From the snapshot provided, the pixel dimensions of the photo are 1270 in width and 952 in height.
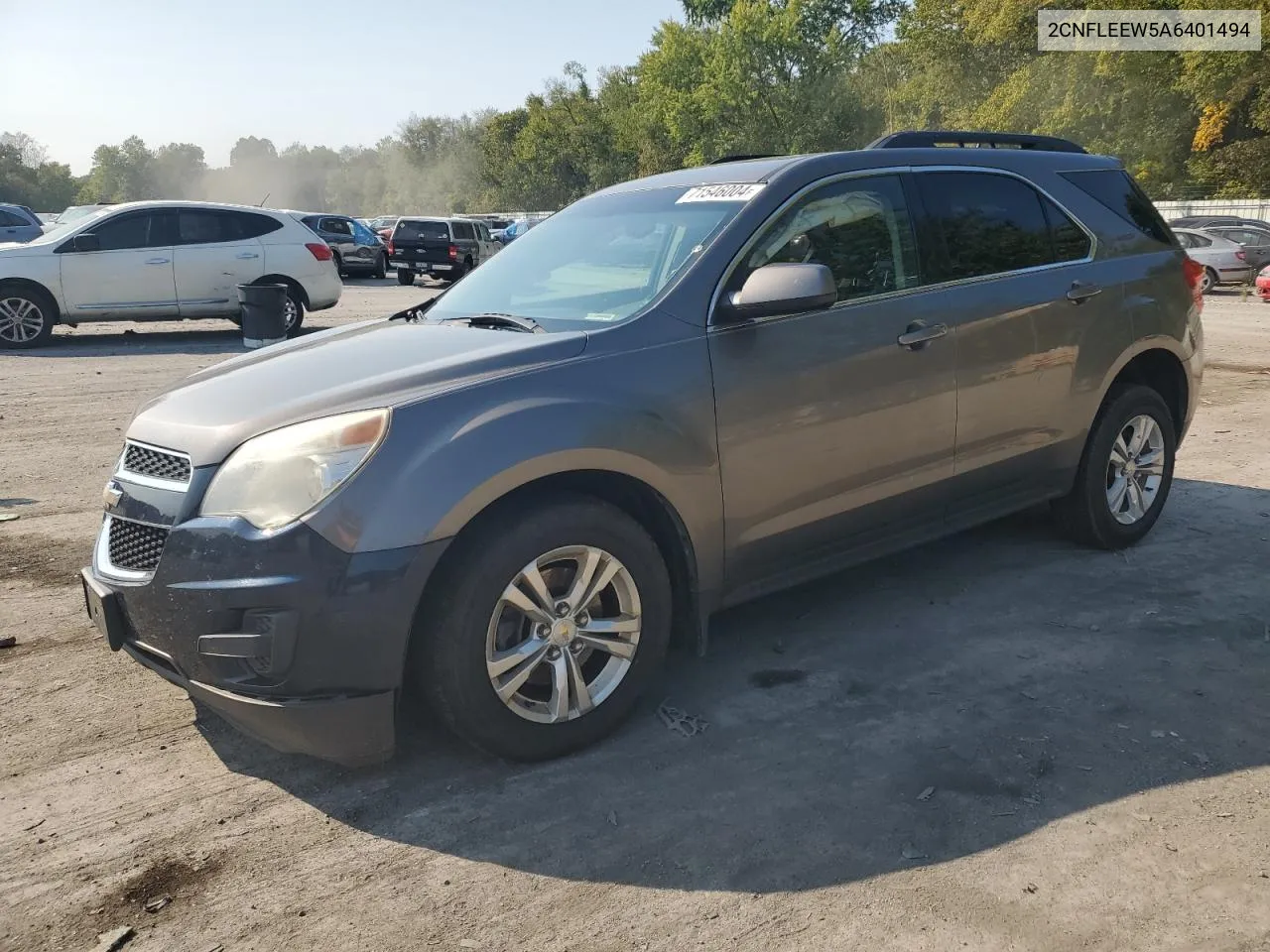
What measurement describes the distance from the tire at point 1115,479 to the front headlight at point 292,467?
3.47 metres

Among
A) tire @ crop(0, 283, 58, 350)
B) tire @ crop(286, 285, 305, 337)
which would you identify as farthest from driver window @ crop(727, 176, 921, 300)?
tire @ crop(0, 283, 58, 350)

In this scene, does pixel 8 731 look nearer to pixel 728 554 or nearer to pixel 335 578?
pixel 335 578

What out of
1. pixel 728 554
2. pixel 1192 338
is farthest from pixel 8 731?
pixel 1192 338

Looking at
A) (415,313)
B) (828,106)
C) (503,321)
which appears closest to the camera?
(503,321)

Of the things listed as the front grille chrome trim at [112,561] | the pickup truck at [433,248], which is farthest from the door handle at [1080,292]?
the pickup truck at [433,248]

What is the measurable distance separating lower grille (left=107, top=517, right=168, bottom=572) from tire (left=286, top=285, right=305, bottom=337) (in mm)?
11797

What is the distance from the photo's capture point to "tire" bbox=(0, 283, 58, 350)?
44.0 ft

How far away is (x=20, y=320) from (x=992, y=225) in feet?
42.1

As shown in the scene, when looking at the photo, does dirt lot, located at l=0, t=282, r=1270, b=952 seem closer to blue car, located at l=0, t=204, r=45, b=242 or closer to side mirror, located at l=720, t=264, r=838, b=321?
side mirror, located at l=720, t=264, r=838, b=321

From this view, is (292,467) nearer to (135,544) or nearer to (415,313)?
(135,544)

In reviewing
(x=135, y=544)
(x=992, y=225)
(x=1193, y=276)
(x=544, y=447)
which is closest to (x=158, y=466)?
(x=135, y=544)

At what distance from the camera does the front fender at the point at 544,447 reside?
2912 mm

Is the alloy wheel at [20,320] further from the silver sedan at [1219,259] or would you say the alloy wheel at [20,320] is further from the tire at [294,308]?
the silver sedan at [1219,259]

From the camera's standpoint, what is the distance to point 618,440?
10.8ft
